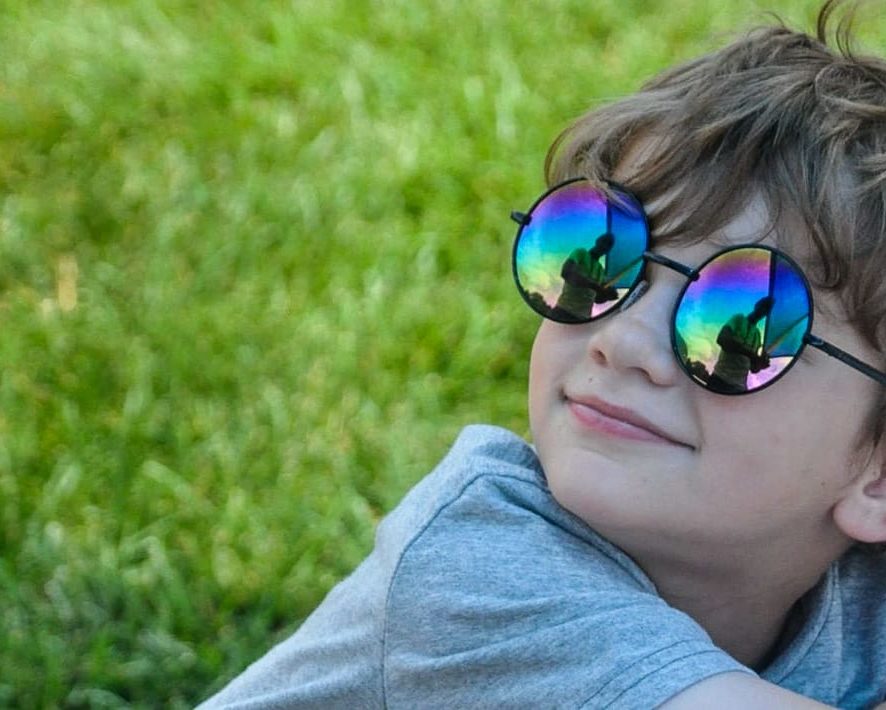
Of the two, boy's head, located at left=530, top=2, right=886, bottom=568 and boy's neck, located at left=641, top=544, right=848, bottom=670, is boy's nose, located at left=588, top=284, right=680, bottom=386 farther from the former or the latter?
boy's neck, located at left=641, top=544, right=848, bottom=670

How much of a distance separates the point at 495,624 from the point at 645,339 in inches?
14.4

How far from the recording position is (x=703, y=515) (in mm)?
1826

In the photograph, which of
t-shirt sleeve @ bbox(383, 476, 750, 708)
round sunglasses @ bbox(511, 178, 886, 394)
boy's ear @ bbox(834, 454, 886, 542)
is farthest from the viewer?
boy's ear @ bbox(834, 454, 886, 542)

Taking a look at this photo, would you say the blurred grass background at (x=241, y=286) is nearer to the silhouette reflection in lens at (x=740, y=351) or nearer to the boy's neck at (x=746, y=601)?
the silhouette reflection in lens at (x=740, y=351)

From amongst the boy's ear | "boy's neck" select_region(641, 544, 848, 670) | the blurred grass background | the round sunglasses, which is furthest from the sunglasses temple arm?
the blurred grass background

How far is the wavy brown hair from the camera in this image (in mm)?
1807

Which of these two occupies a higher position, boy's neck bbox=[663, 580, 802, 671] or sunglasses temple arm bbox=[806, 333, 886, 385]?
sunglasses temple arm bbox=[806, 333, 886, 385]

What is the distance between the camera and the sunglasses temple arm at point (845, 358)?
1796mm

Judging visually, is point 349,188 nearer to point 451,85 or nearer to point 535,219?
point 451,85

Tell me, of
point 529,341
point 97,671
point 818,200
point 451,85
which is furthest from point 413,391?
point 818,200

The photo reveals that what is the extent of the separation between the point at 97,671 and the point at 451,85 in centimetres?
219

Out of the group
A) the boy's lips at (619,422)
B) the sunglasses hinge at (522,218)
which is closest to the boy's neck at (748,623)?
the boy's lips at (619,422)

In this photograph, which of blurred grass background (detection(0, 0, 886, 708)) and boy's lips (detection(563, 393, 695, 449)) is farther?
blurred grass background (detection(0, 0, 886, 708))

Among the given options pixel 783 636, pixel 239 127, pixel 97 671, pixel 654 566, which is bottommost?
pixel 97 671
